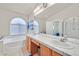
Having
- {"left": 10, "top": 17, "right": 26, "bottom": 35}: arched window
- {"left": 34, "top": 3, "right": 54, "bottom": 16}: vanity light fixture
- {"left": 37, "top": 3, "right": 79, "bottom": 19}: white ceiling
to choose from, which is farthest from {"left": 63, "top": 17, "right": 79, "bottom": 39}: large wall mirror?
{"left": 10, "top": 17, "right": 26, "bottom": 35}: arched window

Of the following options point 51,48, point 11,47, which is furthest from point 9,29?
point 51,48

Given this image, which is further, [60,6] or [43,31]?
[43,31]

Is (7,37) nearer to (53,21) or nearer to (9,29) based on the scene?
(9,29)

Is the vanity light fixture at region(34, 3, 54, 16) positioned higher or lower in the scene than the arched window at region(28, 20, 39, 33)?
higher

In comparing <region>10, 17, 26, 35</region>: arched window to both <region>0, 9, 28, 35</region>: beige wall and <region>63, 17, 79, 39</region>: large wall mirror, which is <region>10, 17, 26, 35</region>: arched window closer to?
<region>0, 9, 28, 35</region>: beige wall

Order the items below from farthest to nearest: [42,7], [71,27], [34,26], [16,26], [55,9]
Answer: [34,26], [42,7], [16,26], [55,9], [71,27]

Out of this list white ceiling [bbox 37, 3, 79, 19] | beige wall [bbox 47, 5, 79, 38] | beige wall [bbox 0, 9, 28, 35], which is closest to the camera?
beige wall [bbox 47, 5, 79, 38]

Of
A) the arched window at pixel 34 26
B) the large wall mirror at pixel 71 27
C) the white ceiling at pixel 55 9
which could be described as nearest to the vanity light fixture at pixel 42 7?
the white ceiling at pixel 55 9

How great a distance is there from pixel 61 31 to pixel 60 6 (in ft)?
1.52

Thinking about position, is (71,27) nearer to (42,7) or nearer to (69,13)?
(69,13)

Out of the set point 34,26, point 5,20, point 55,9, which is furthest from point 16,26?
point 55,9

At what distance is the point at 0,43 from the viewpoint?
2.25m

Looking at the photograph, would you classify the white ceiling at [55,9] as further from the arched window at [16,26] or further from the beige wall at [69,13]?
the arched window at [16,26]

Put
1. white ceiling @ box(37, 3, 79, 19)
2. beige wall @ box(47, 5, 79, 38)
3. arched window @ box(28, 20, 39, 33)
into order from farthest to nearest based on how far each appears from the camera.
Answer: arched window @ box(28, 20, 39, 33), white ceiling @ box(37, 3, 79, 19), beige wall @ box(47, 5, 79, 38)
